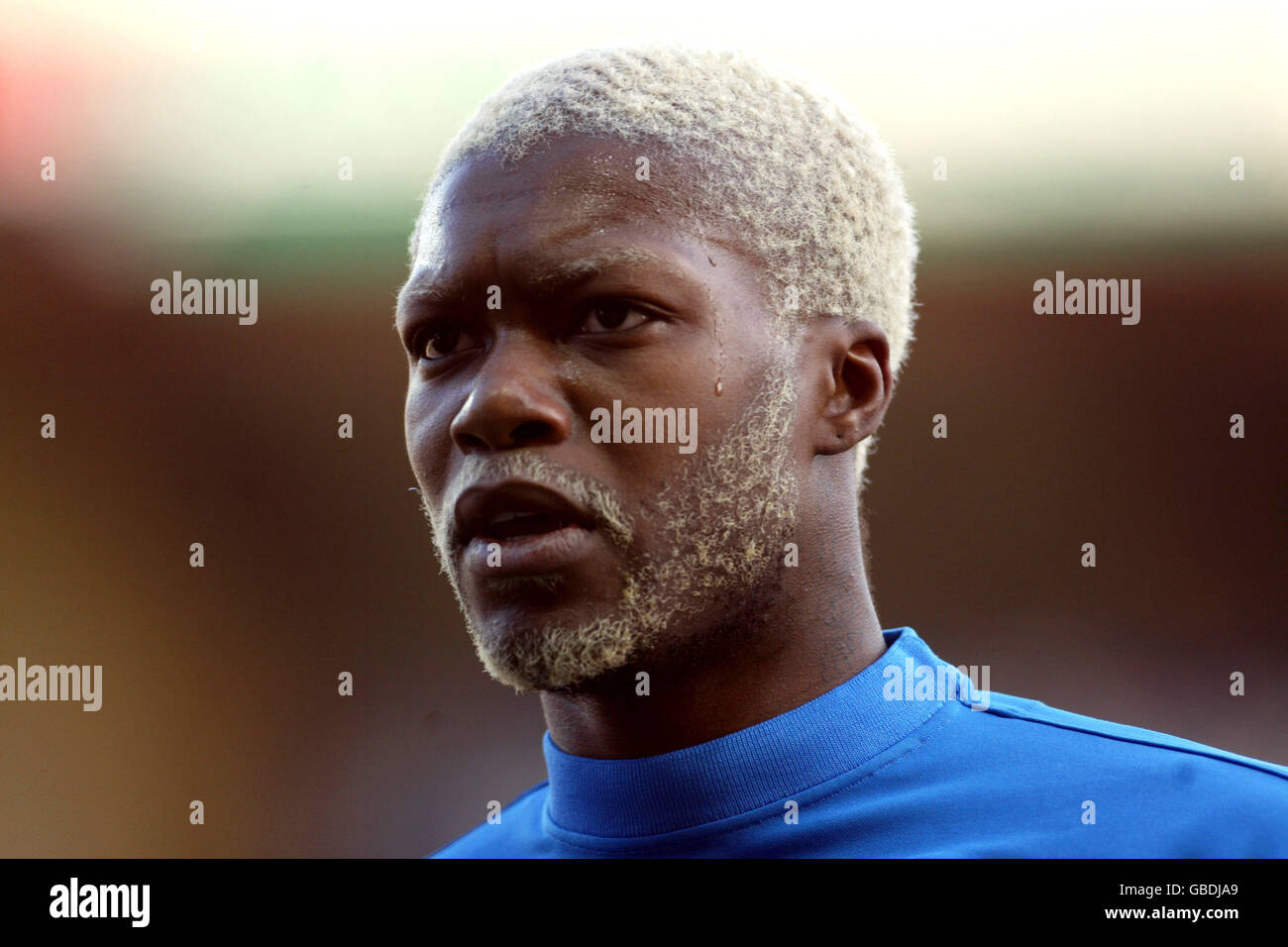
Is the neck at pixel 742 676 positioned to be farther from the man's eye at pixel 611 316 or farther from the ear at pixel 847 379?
the man's eye at pixel 611 316

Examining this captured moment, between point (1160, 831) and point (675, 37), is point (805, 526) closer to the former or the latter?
point (1160, 831)

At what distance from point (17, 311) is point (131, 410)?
2.06 feet

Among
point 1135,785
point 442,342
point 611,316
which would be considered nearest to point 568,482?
point 611,316

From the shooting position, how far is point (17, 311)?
16.9 ft

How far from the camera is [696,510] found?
2.51 meters

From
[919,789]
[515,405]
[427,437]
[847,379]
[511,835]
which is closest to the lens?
[515,405]

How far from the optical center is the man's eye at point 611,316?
2.50 meters

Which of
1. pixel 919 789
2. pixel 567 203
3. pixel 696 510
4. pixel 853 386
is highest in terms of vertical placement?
pixel 567 203

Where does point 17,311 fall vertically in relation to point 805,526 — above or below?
above

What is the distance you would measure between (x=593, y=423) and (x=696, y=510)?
0.89 ft

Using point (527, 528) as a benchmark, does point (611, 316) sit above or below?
above

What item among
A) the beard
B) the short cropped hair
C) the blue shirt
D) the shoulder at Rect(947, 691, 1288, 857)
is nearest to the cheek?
the beard

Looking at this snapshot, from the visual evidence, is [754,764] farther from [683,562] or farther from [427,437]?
[427,437]

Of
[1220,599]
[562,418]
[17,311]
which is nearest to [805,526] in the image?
[562,418]
